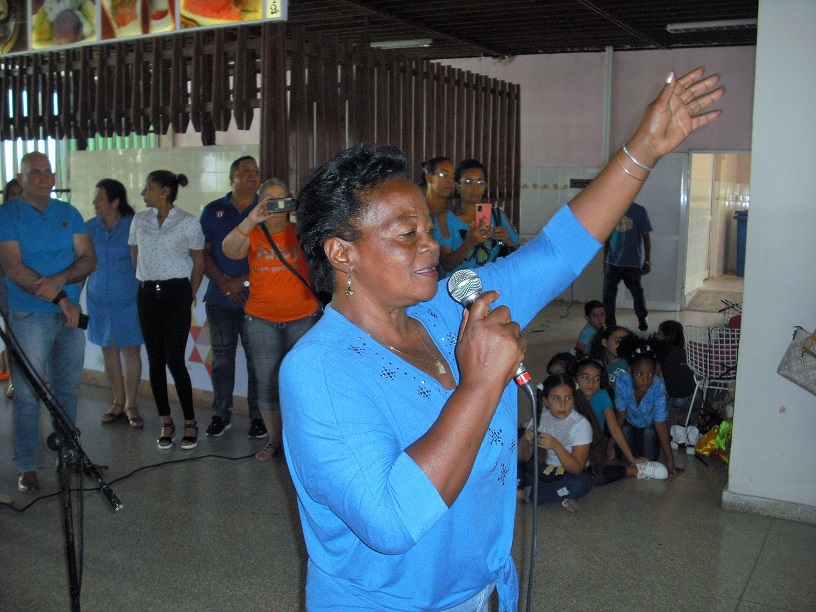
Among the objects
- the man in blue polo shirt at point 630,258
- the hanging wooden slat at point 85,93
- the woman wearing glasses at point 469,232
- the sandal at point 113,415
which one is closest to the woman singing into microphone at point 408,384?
the woman wearing glasses at point 469,232

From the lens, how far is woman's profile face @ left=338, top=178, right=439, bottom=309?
1.47 metres

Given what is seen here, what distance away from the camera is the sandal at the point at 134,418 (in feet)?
19.5

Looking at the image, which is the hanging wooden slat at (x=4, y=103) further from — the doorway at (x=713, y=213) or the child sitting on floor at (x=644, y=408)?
the doorway at (x=713, y=213)

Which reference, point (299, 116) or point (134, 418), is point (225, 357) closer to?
point (134, 418)

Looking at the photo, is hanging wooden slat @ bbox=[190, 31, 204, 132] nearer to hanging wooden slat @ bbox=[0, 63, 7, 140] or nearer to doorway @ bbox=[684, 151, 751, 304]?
hanging wooden slat @ bbox=[0, 63, 7, 140]

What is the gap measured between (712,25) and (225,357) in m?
6.95

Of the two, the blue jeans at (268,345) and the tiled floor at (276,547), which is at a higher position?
the blue jeans at (268,345)

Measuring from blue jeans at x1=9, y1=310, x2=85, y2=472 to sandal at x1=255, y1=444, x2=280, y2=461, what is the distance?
115 centimetres

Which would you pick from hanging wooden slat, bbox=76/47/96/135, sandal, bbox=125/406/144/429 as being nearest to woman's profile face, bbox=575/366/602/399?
sandal, bbox=125/406/144/429

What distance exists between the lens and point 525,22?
9672 millimetres

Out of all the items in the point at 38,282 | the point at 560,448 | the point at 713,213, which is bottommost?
the point at 560,448

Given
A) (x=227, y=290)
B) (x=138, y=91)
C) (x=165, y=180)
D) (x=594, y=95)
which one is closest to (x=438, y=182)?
(x=227, y=290)

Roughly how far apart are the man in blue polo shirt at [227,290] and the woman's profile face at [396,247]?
409cm

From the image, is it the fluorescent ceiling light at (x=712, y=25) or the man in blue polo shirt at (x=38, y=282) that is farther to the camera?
the fluorescent ceiling light at (x=712, y=25)
